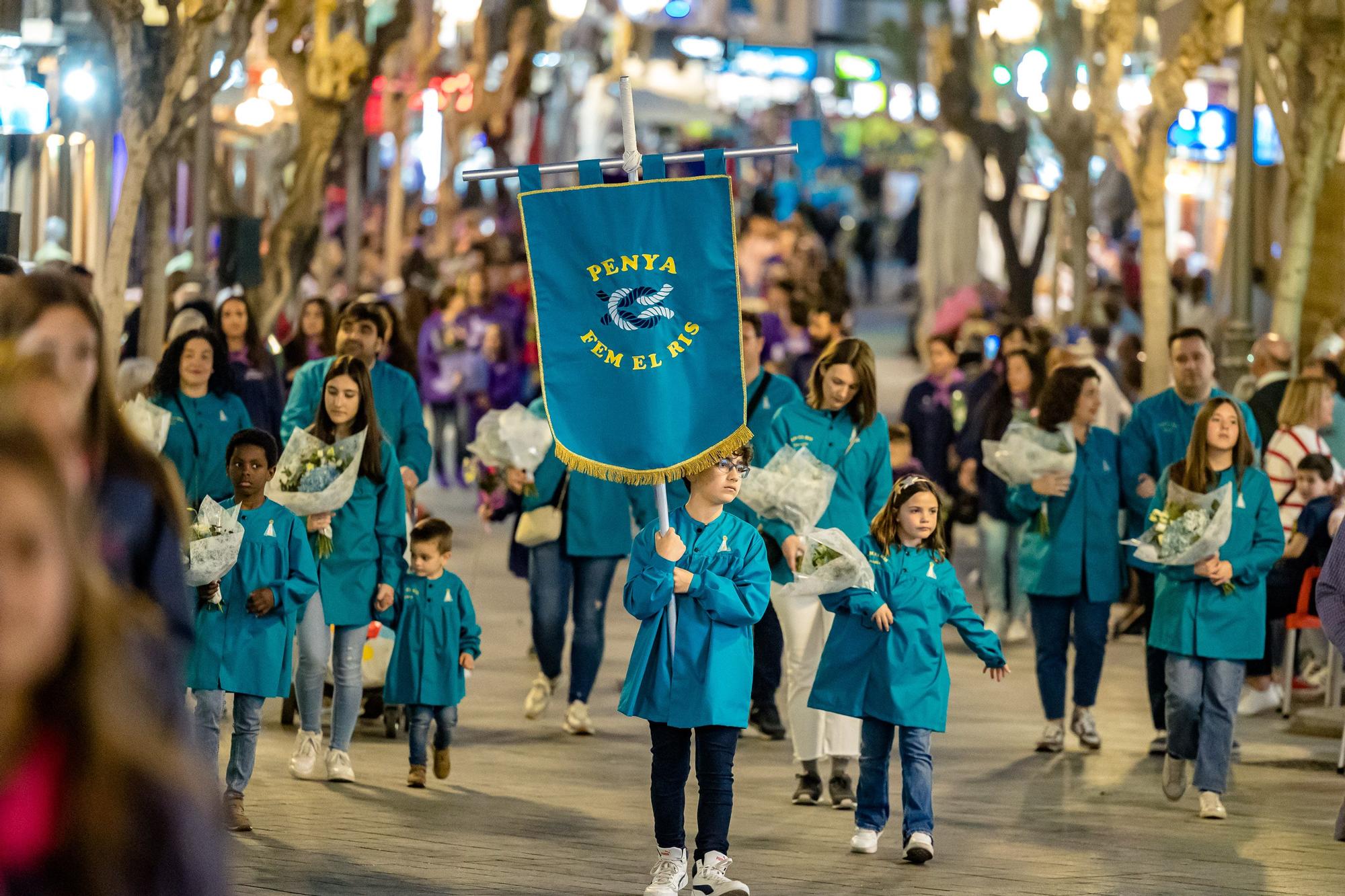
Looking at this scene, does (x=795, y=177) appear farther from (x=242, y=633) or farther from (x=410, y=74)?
(x=242, y=633)

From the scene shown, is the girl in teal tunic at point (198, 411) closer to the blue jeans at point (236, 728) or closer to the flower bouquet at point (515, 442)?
the blue jeans at point (236, 728)

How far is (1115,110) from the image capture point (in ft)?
58.0

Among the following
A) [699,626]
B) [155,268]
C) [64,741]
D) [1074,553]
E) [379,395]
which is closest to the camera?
[64,741]

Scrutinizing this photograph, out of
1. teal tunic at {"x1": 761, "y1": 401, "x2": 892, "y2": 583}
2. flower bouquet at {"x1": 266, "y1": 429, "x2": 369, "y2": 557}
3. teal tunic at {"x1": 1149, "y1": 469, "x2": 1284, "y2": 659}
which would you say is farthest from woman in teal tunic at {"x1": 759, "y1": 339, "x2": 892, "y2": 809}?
flower bouquet at {"x1": 266, "y1": 429, "x2": 369, "y2": 557}

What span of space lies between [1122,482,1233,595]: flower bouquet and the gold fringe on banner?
2591 millimetres

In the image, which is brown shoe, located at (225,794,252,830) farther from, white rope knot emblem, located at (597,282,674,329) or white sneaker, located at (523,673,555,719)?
white sneaker, located at (523,673,555,719)

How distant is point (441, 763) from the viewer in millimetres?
9250

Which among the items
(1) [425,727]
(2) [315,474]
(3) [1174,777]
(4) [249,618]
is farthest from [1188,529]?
(4) [249,618]

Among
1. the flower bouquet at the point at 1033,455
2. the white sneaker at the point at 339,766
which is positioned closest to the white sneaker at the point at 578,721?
the white sneaker at the point at 339,766

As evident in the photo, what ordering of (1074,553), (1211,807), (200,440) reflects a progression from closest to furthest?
1. (1211,807)
2. (200,440)
3. (1074,553)

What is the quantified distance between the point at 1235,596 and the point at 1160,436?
1.73 metres

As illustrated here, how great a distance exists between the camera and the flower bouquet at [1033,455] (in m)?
10.6

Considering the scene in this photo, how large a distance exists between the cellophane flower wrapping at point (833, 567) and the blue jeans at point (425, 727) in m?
1.93

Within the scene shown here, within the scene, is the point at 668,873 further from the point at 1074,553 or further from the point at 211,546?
the point at 1074,553
